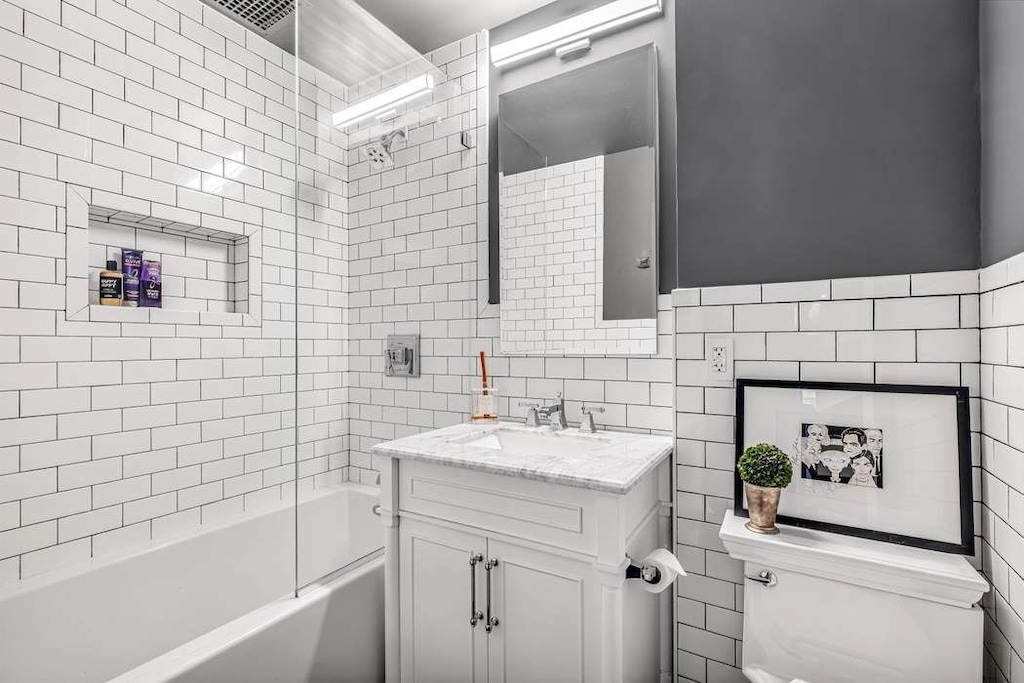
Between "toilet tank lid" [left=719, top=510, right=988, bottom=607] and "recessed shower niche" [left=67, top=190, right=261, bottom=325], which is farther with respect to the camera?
"recessed shower niche" [left=67, top=190, right=261, bottom=325]

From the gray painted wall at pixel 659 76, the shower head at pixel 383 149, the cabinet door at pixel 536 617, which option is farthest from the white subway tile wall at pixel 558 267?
the cabinet door at pixel 536 617

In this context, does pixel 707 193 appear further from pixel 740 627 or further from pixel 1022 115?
pixel 740 627

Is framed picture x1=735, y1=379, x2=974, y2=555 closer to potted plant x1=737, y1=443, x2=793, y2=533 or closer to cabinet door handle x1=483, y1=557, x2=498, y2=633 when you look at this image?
potted plant x1=737, y1=443, x2=793, y2=533

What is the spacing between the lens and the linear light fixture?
67.0 inches

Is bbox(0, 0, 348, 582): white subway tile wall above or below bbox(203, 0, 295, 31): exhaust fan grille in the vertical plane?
below

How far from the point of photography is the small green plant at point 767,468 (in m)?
1.15

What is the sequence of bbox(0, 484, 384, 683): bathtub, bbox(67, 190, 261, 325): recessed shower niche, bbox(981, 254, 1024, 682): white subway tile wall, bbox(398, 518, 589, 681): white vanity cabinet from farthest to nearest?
1. bbox(67, 190, 261, 325): recessed shower niche
2. bbox(0, 484, 384, 683): bathtub
3. bbox(398, 518, 589, 681): white vanity cabinet
4. bbox(981, 254, 1024, 682): white subway tile wall

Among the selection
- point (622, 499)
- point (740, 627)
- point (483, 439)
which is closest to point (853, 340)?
point (622, 499)

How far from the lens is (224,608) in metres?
1.62

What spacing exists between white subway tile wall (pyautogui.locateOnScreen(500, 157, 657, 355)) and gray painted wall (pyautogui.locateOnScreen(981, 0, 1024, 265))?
875 mm

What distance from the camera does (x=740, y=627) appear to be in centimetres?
136

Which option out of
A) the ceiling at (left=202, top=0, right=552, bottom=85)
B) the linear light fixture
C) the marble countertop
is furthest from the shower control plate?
the linear light fixture

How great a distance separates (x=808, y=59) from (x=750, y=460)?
3.65ft

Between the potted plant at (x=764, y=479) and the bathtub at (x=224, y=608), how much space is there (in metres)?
1.21
